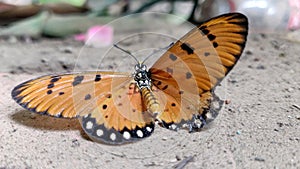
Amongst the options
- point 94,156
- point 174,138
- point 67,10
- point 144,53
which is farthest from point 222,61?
point 67,10

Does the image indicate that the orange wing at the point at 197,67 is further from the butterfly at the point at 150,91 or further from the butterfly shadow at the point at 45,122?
the butterfly shadow at the point at 45,122

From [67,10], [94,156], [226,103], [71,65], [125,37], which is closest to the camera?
[94,156]

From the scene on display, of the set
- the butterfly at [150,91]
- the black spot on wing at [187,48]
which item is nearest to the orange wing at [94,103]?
the butterfly at [150,91]

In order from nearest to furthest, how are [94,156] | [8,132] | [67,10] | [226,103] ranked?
[94,156], [8,132], [226,103], [67,10]

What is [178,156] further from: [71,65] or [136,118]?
[71,65]

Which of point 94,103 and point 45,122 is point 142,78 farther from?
point 45,122

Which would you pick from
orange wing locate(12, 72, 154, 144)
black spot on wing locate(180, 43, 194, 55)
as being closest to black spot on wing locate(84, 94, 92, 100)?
orange wing locate(12, 72, 154, 144)
